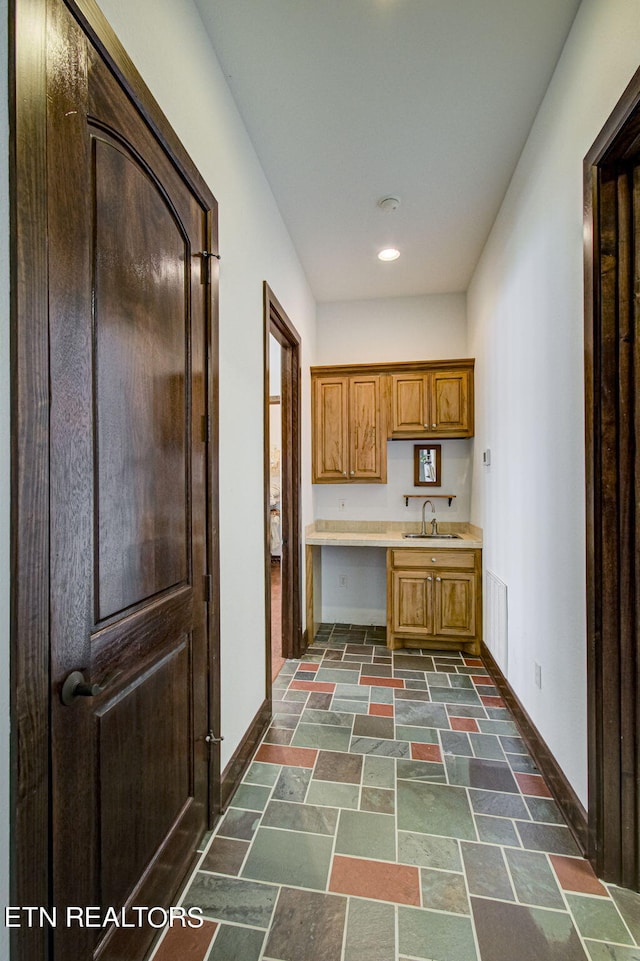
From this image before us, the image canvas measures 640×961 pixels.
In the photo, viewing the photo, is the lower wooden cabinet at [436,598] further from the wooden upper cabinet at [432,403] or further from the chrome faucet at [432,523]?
the wooden upper cabinet at [432,403]

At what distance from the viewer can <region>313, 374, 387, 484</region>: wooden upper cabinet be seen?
12.6ft

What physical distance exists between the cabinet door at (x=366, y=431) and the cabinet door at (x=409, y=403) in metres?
0.14

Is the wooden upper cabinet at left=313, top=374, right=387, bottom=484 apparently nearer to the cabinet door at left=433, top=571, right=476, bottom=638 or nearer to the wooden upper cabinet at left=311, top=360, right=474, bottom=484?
the wooden upper cabinet at left=311, top=360, right=474, bottom=484

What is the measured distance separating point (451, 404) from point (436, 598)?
64.3 inches

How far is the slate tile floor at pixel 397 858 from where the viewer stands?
123 centimetres

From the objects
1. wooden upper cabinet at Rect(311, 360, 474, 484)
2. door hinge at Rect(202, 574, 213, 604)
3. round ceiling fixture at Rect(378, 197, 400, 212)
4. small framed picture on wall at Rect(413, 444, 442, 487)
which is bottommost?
door hinge at Rect(202, 574, 213, 604)

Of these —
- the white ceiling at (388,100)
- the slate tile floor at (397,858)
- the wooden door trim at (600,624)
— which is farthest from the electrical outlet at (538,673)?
the white ceiling at (388,100)

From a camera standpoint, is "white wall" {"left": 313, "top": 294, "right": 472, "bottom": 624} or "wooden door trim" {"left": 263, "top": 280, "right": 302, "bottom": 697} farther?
"white wall" {"left": 313, "top": 294, "right": 472, "bottom": 624}

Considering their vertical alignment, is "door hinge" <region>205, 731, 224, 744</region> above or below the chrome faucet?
below

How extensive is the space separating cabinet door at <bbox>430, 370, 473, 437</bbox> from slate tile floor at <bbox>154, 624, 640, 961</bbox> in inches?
86.8

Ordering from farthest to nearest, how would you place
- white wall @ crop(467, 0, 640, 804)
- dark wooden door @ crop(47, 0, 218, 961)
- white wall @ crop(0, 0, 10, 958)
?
white wall @ crop(467, 0, 640, 804) → dark wooden door @ crop(47, 0, 218, 961) → white wall @ crop(0, 0, 10, 958)

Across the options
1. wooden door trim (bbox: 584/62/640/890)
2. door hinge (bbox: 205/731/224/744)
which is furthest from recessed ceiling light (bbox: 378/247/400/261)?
door hinge (bbox: 205/731/224/744)

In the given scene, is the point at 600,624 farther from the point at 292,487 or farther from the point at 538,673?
the point at 292,487

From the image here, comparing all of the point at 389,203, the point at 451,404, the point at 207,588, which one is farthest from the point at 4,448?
the point at 451,404
